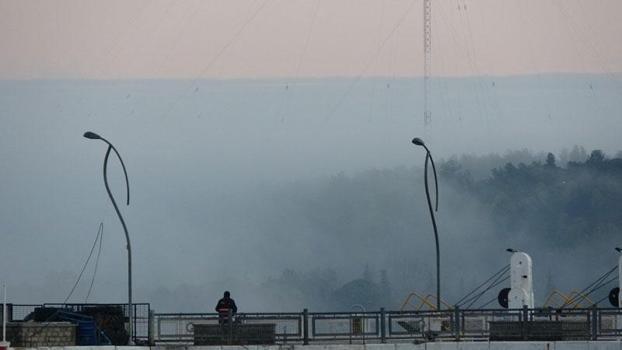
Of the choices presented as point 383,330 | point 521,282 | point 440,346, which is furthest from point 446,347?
point 521,282

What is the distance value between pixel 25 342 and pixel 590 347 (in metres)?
22.2

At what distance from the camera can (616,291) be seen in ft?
282

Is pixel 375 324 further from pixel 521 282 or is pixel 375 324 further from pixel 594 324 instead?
pixel 521 282

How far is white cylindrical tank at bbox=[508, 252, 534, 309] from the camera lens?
82.0m

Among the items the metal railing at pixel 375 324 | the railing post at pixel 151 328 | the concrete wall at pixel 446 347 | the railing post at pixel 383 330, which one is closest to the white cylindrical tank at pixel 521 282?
the metal railing at pixel 375 324

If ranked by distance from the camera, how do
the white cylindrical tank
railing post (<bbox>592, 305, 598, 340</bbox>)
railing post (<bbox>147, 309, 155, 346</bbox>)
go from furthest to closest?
the white cylindrical tank
railing post (<bbox>592, 305, 598, 340</bbox>)
railing post (<bbox>147, 309, 155, 346</bbox>)

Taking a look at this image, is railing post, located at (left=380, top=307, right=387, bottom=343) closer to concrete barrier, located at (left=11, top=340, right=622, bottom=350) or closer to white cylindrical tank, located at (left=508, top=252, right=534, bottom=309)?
concrete barrier, located at (left=11, top=340, right=622, bottom=350)

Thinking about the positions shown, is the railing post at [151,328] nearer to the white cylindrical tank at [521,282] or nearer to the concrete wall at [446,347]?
the concrete wall at [446,347]

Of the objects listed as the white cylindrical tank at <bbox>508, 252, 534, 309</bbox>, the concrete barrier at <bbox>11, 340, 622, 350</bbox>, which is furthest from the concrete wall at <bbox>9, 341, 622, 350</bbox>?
the white cylindrical tank at <bbox>508, 252, 534, 309</bbox>

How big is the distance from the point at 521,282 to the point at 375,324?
15.0m

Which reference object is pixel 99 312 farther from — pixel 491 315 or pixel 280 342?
pixel 491 315

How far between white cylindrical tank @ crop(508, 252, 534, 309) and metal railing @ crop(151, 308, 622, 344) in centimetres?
1131

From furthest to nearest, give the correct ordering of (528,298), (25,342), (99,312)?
(528,298) < (99,312) < (25,342)

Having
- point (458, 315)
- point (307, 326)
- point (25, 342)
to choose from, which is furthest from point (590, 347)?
point (25, 342)
